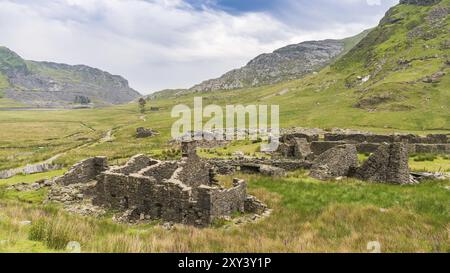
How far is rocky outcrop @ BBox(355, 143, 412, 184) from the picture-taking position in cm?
2372

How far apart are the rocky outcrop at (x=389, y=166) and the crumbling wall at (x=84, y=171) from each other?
693 inches

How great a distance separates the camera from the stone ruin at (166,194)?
636 inches

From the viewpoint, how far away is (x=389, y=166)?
24172 mm

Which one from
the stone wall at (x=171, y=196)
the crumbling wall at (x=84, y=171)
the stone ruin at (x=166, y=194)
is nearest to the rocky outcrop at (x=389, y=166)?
the stone ruin at (x=166, y=194)

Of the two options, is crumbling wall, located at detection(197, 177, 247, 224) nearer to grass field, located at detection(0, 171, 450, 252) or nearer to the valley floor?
the valley floor

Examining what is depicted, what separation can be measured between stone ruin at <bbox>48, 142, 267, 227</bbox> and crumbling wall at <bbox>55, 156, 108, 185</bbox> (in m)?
0.11

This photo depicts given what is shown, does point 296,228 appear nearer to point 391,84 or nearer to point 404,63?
point 391,84

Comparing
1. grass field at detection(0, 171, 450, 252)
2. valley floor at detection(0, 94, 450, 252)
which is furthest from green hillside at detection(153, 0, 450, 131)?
grass field at detection(0, 171, 450, 252)

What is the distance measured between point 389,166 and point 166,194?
47.7ft

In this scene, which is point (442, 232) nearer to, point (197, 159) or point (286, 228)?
point (286, 228)

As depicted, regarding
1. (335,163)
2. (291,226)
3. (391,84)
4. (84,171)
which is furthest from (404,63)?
(291,226)

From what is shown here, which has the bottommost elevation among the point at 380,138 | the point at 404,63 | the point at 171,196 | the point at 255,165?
the point at 255,165

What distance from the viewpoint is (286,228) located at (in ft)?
47.7
